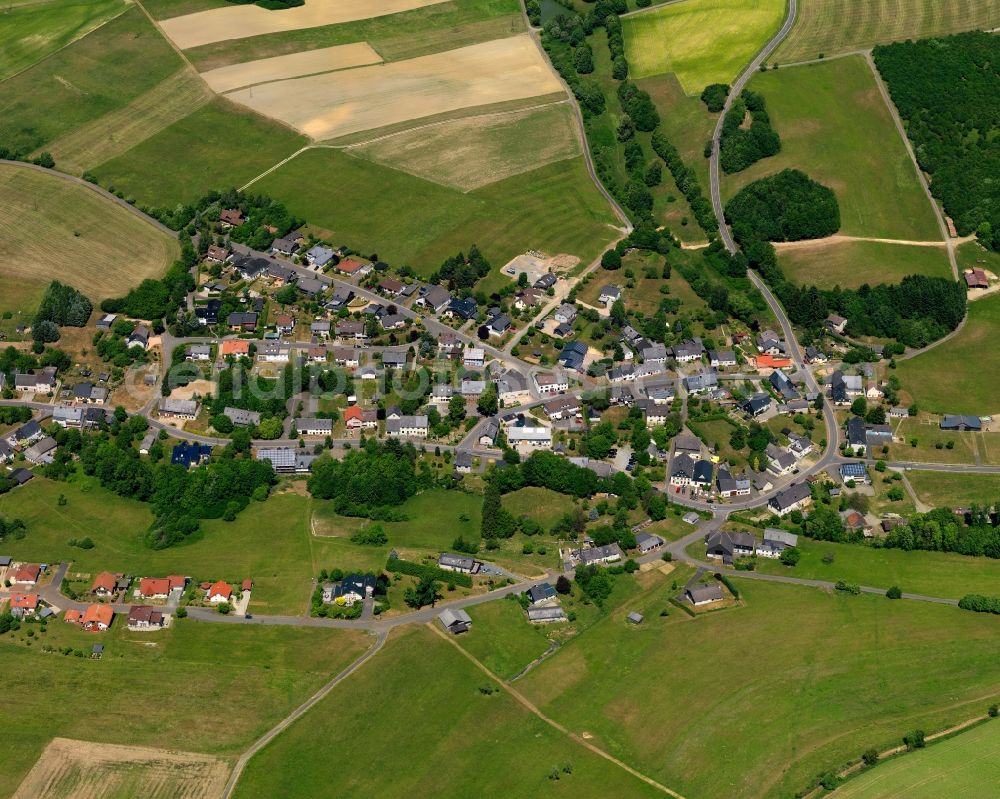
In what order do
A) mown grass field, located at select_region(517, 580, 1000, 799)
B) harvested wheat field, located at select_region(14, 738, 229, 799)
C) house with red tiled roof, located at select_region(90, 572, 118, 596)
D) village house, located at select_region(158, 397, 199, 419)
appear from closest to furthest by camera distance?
harvested wheat field, located at select_region(14, 738, 229, 799) < mown grass field, located at select_region(517, 580, 1000, 799) < house with red tiled roof, located at select_region(90, 572, 118, 596) < village house, located at select_region(158, 397, 199, 419)

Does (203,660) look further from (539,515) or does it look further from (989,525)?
(989,525)

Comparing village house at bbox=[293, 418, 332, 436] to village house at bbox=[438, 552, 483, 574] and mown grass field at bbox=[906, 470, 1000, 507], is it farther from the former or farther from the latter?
mown grass field at bbox=[906, 470, 1000, 507]

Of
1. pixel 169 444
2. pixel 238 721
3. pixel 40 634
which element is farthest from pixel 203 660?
pixel 169 444

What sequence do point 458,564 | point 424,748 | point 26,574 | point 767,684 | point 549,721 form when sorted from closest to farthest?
1. point 424,748
2. point 549,721
3. point 767,684
4. point 26,574
5. point 458,564

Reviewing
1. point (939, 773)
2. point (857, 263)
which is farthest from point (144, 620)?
point (857, 263)

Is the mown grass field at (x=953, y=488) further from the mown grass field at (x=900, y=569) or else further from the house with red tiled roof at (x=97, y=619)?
the house with red tiled roof at (x=97, y=619)

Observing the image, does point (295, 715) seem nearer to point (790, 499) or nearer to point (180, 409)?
point (180, 409)

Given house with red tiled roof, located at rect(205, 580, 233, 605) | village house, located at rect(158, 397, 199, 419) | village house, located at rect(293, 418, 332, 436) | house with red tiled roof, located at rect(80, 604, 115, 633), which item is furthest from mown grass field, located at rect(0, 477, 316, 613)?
village house, located at rect(158, 397, 199, 419)
